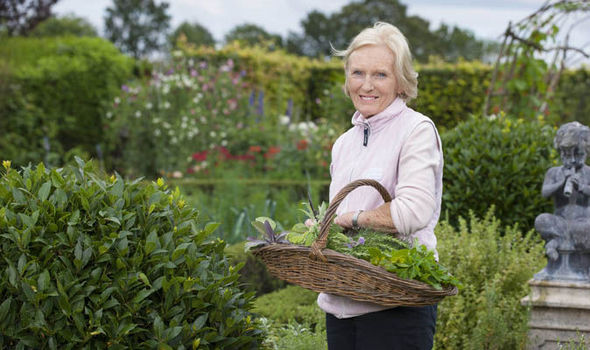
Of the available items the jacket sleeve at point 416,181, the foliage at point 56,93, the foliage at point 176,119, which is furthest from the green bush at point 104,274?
the foliage at point 56,93

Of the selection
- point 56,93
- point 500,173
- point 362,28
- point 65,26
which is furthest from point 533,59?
point 65,26

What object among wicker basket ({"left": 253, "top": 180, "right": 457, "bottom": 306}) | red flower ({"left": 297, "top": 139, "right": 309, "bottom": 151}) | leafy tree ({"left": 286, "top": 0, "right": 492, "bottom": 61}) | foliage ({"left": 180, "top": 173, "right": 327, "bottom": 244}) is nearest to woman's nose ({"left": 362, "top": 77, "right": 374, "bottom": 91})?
wicker basket ({"left": 253, "top": 180, "right": 457, "bottom": 306})

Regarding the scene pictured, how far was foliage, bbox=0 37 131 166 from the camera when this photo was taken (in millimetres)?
10930

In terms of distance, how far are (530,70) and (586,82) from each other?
20.5ft

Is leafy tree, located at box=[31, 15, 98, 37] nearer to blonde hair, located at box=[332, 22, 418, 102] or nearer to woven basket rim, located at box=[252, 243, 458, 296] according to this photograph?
blonde hair, located at box=[332, 22, 418, 102]

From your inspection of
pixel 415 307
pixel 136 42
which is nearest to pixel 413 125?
pixel 415 307

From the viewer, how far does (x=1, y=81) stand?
35.4 feet

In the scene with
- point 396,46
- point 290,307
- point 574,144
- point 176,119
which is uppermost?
point 396,46

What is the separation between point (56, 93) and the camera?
11.6 m

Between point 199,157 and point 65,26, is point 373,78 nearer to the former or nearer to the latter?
point 199,157

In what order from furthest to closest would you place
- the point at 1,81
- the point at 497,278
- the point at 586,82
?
the point at 586,82 → the point at 1,81 → the point at 497,278

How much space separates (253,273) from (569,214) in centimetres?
233

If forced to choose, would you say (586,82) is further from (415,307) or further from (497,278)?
(415,307)

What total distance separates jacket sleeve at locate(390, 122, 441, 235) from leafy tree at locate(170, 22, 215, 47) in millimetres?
44367
